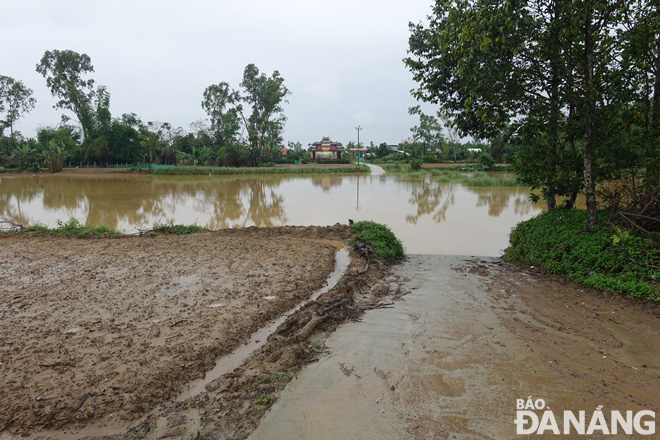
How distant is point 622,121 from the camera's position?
6.21 m

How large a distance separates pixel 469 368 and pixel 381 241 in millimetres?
4591

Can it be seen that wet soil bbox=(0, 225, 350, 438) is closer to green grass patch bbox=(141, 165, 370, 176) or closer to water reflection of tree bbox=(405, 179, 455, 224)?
water reflection of tree bbox=(405, 179, 455, 224)

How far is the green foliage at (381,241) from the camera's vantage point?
740cm

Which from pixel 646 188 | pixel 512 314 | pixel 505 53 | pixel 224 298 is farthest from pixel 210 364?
pixel 646 188

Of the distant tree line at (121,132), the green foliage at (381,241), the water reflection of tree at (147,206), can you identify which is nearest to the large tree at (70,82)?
the distant tree line at (121,132)

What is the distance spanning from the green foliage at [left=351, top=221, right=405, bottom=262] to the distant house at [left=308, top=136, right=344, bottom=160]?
51.9 meters

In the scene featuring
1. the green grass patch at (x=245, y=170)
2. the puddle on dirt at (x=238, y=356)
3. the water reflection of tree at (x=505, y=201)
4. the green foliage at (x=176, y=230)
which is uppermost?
the green grass patch at (x=245, y=170)

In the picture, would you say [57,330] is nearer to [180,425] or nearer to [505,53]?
[180,425]

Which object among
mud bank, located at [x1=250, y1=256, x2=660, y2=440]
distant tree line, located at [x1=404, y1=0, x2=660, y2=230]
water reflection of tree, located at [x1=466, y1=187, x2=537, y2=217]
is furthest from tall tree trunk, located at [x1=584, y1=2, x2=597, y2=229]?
water reflection of tree, located at [x1=466, y1=187, x2=537, y2=217]

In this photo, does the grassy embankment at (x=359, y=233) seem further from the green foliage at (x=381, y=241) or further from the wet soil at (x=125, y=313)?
the wet soil at (x=125, y=313)

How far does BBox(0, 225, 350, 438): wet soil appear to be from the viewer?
2.90 meters

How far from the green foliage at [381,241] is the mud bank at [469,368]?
2163mm

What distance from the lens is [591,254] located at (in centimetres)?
552

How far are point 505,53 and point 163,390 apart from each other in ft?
22.1
